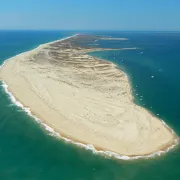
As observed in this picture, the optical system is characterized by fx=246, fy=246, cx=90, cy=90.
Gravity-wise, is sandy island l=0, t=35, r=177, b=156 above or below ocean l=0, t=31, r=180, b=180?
above

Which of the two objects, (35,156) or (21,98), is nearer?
(35,156)

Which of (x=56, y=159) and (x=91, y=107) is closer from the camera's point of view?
(x=56, y=159)

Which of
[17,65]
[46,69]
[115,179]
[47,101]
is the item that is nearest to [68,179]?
[115,179]

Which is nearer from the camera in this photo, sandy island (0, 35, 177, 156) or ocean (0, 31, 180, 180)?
ocean (0, 31, 180, 180)

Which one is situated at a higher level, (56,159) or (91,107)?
(91,107)

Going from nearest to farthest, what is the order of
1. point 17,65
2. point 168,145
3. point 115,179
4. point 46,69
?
point 115,179 → point 168,145 → point 46,69 → point 17,65

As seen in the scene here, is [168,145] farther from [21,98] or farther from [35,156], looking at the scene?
[21,98]

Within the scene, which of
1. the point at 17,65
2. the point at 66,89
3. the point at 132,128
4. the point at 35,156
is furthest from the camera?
the point at 17,65
